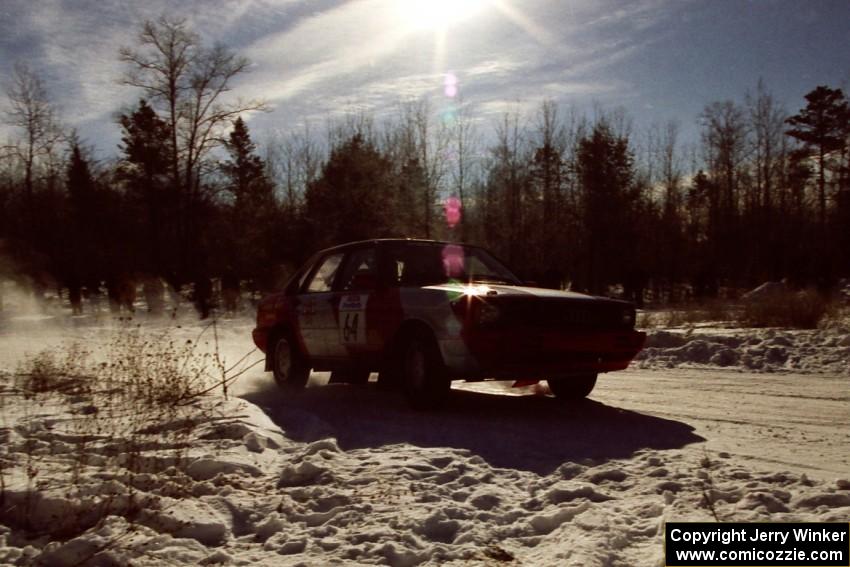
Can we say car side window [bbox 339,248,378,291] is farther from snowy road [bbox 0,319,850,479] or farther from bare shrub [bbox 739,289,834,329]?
bare shrub [bbox 739,289,834,329]

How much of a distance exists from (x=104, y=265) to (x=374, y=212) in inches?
521

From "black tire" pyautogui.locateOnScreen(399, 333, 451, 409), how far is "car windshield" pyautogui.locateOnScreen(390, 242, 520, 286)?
67 centimetres

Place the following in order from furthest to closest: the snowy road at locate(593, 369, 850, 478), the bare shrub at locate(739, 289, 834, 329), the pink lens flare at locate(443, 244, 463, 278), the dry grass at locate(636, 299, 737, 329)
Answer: the dry grass at locate(636, 299, 737, 329) → the bare shrub at locate(739, 289, 834, 329) → the pink lens flare at locate(443, 244, 463, 278) → the snowy road at locate(593, 369, 850, 478)

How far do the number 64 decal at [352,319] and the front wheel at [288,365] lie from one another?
107 cm

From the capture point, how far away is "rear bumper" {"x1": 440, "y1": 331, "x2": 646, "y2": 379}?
5.95 metres

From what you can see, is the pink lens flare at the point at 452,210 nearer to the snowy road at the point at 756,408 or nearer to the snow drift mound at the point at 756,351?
the snow drift mound at the point at 756,351

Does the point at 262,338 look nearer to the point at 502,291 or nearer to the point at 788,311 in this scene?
the point at 502,291

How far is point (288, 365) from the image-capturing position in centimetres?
850

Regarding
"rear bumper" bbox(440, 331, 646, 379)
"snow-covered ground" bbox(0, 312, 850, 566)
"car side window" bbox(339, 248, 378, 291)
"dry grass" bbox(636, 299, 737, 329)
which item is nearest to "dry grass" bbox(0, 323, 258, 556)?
"snow-covered ground" bbox(0, 312, 850, 566)

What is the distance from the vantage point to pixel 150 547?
10.6 ft

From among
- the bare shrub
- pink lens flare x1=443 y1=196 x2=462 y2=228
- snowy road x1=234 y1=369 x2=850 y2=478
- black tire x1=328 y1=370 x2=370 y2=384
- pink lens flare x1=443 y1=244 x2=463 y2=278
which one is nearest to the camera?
snowy road x1=234 y1=369 x2=850 y2=478

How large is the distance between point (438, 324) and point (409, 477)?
2.06 metres

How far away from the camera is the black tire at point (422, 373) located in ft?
20.9

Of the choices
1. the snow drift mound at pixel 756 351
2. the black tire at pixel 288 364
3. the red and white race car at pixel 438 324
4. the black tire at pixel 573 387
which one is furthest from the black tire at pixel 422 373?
the snow drift mound at pixel 756 351
